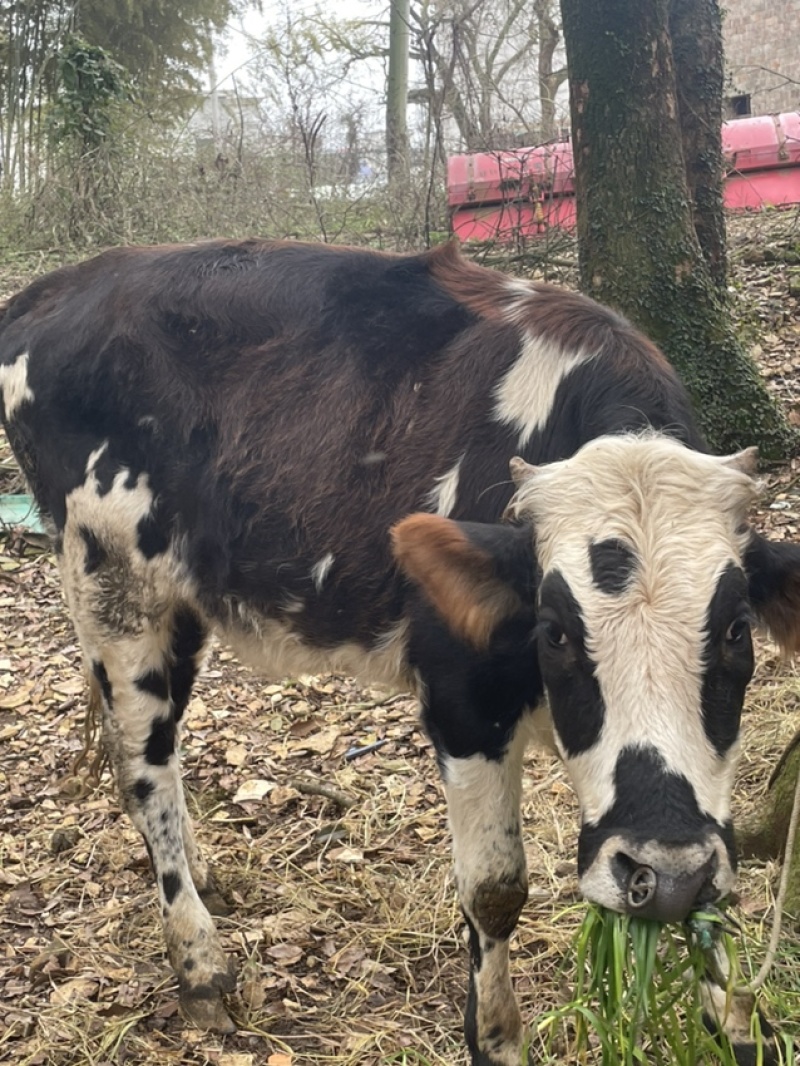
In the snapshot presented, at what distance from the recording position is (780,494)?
20.4ft

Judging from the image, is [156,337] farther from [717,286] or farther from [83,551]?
[717,286]

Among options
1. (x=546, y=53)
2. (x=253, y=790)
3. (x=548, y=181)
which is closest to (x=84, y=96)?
(x=548, y=181)

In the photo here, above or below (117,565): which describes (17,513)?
below

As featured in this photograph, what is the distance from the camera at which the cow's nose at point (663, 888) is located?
2.10 m

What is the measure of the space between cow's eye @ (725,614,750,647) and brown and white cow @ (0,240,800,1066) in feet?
0.03

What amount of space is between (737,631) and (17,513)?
6.57 m

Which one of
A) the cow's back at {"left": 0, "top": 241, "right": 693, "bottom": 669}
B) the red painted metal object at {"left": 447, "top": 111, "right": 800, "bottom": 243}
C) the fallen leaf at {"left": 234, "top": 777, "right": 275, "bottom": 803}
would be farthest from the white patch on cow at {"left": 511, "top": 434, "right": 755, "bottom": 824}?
the red painted metal object at {"left": 447, "top": 111, "right": 800, "bottom": 243}

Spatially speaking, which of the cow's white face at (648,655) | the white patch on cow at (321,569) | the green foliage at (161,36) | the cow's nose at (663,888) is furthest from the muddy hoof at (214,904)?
the green foliage at (161,36)

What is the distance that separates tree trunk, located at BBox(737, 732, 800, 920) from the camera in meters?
3.81

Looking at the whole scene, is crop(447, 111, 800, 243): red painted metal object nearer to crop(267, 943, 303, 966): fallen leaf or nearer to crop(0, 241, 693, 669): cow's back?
crop(0, 241, 693, 669): cow's back

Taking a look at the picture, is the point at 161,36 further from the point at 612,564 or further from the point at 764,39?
the point at 612,564

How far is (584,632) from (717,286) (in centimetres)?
505

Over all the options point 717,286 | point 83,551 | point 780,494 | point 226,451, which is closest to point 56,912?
point 83,551

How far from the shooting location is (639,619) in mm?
2322
